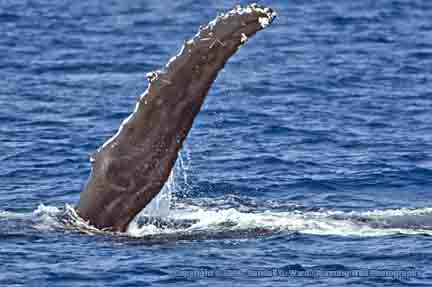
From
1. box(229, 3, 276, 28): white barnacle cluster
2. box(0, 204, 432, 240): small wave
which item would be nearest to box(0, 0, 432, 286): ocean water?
box(0, 204, 432, 240): small wave

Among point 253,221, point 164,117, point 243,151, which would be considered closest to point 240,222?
point 253,221

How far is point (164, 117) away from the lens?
1409cm

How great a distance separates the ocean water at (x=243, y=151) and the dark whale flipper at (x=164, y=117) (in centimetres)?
75

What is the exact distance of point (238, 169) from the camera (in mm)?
19250

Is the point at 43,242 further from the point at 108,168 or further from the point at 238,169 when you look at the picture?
the point at 238,169

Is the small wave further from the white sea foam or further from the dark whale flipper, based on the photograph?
the dark whale flipper

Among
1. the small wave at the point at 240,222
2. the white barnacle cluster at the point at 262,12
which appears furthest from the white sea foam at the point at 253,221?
the white barnacle cluster at the point at 262,12

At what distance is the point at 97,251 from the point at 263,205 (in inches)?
115

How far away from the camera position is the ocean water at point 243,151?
1448 cm

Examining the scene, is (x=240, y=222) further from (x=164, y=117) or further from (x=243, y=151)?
(x=243, y=151)

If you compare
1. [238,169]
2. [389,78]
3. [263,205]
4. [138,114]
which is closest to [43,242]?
[138,114]

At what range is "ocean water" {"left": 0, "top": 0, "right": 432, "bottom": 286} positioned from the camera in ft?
47.5

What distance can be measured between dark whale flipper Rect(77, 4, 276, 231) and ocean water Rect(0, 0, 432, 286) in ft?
2.47

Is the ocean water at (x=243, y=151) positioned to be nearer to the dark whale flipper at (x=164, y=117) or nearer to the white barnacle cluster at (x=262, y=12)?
the dark whale flipper at (x=164, y=117)
